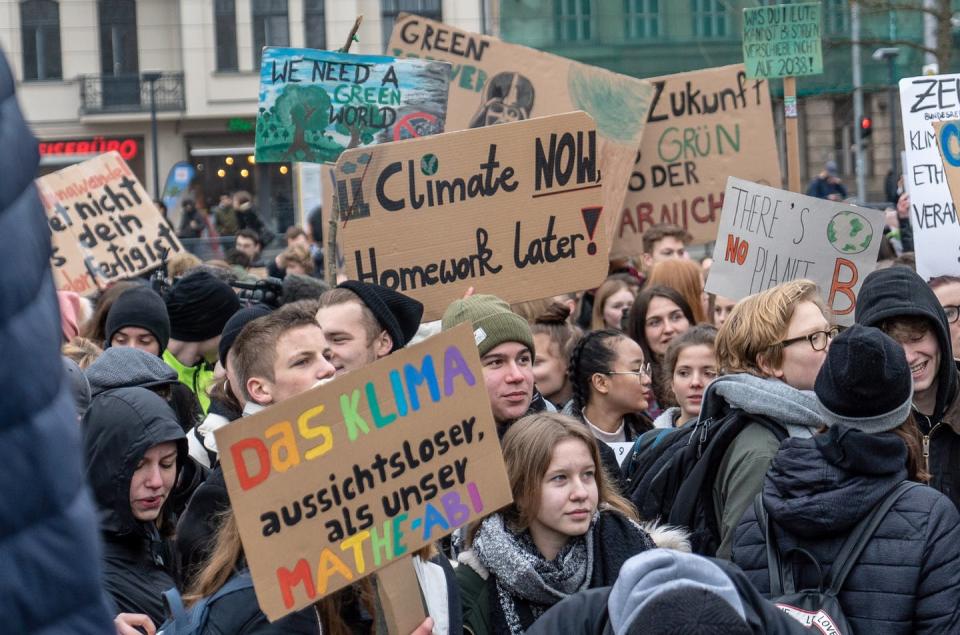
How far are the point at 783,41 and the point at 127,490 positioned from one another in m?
5.89

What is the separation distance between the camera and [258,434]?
108 inches

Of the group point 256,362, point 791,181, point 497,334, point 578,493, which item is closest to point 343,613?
point 578,493

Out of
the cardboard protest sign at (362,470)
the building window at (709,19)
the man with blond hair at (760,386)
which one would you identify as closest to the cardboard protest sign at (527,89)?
the man with blond hair at (760,386)

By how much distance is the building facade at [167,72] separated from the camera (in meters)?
38.2

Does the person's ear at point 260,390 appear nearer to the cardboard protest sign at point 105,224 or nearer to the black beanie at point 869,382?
the black beanie at point 869,382

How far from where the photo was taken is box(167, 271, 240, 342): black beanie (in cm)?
636

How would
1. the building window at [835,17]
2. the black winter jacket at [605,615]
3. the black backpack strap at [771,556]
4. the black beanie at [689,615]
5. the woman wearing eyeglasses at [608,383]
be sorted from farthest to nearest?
the building window at [835,17], the woman wearing eyeglasses at [608,383], the black backpack strap at [771,556], the black winter jacket at [605,615], the black beanie at [689,615]

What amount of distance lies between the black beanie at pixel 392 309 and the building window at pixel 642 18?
25.3 meters

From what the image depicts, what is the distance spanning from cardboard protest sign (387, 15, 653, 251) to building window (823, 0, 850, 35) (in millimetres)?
19723

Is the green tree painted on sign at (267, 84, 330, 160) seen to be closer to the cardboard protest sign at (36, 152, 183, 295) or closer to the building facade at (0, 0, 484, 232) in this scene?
→ the cardboard protest sign at (36, 152, 183, 295)

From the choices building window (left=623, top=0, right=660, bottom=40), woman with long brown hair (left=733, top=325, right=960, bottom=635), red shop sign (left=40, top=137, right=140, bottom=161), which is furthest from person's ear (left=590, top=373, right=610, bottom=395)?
red shop sign (left=40, top=137, right=140, bottom=161)

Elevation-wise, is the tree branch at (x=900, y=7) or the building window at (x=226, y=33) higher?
the building window at (x=226, y=33)

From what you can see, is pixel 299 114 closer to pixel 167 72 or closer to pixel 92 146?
pixel 167 72

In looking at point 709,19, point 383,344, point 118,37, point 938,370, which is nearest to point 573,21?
point 709,19
